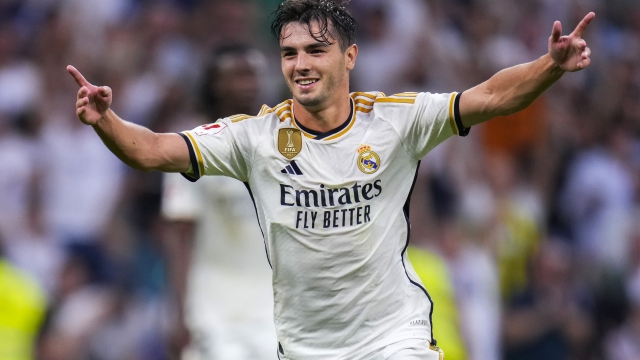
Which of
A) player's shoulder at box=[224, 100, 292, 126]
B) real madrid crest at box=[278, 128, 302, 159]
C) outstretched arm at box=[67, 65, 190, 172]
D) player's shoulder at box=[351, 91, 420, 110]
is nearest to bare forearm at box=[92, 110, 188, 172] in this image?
outstretched arm at box=[67, 65, 190, 172]

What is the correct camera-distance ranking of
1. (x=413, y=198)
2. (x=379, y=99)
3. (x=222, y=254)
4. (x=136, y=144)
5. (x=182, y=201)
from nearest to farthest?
(x=136, y=144), (x=379, y=99), (x=222, y=254), (x=182, y=201), (x=413, y=198)

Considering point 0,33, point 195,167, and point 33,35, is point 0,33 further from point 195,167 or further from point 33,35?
point 195,167

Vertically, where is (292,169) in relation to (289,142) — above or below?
below

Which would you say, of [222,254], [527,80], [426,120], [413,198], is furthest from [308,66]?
[413,198]

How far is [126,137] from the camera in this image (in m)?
5.39

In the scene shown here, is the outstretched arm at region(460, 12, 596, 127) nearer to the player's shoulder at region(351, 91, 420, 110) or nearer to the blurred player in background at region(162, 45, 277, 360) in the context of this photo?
the player's shoulder at region(351, 91, 420, 110)

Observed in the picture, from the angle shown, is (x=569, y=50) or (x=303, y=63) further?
(x=303, y=63)

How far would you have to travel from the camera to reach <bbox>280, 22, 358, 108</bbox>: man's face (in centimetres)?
567

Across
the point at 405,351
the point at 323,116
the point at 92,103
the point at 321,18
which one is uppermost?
the point at 321,18

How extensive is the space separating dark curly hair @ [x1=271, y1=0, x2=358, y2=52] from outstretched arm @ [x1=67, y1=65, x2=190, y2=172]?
2.68ft

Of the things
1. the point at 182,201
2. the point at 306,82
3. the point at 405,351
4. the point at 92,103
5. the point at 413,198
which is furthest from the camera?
the point at 413,198

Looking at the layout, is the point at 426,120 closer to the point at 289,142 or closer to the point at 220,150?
the point at 289,142

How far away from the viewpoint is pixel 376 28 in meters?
12.1

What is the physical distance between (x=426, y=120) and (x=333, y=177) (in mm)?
556
